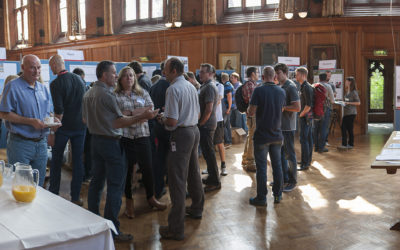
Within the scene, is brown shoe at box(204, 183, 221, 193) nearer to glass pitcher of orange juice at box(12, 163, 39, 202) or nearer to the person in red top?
the person in red top

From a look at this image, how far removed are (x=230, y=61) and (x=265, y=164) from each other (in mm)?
8409

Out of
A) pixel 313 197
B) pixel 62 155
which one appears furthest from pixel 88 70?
pixel 313 197

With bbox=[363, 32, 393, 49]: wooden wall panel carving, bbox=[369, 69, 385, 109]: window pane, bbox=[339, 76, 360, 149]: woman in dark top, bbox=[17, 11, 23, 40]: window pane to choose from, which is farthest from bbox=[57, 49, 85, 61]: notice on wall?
bbox=[17, 11, 23, 40]: window pane

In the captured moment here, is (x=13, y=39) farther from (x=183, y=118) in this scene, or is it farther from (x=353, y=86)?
(x=183, y=118)

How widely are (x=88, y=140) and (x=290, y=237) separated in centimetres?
321

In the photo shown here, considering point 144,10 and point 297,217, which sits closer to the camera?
point 297,217

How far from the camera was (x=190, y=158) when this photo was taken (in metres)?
3.92

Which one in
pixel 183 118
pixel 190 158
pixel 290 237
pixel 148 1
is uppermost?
pixel 148 1

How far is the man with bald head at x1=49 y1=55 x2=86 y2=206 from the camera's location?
4258 millimetres

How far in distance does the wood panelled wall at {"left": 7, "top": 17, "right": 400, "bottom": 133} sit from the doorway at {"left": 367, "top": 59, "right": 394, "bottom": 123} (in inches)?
71.3

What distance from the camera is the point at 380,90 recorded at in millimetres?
12992

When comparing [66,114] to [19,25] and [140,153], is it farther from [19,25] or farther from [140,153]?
[19,25]

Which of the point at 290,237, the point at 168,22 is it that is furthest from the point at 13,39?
the point at 290,237

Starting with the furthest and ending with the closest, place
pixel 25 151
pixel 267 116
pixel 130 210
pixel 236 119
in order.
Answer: pixel 236 119 < pixel 267 116 < pixel 130 210 < pixel 25 151
